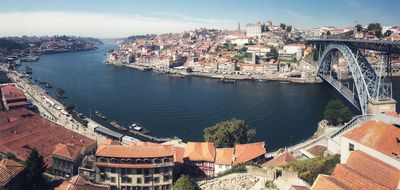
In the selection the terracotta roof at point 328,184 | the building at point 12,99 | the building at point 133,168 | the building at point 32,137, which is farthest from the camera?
the building at point 12,99

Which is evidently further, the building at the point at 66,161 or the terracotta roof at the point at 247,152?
the terracotta roof at the point at 247,152

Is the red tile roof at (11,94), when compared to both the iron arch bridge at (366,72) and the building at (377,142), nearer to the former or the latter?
the building at (377,142)

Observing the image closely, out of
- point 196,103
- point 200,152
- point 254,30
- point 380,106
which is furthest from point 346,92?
point 254,30

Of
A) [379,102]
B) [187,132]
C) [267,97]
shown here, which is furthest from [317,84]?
[187,132]

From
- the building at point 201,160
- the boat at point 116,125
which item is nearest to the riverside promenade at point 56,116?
the boat at point 116,125

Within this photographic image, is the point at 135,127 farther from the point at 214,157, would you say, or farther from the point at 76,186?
the point at 76,186

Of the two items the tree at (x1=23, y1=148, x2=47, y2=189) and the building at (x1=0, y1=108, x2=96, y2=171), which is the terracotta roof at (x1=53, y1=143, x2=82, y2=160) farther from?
the tree at (x1=23, y1=148, x2=47, y2=189)
